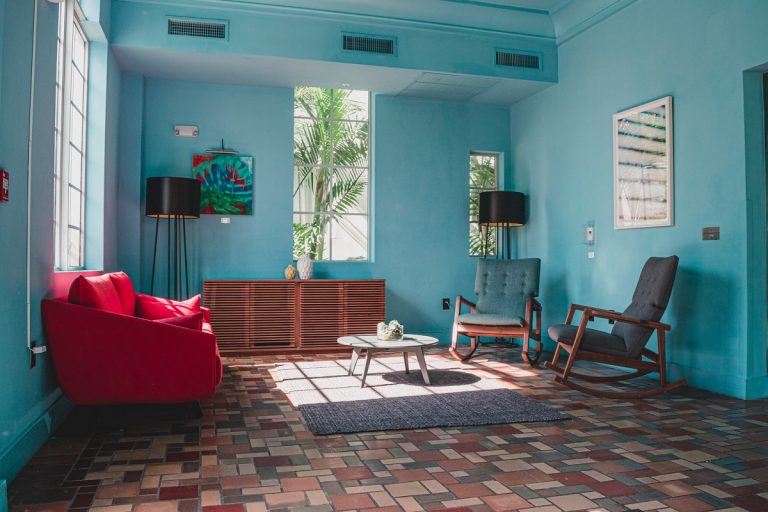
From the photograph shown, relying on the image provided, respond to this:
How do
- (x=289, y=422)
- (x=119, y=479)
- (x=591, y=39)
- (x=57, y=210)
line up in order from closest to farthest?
1. (x=119, y=479)
2. (x=289, y=422)
3. (x=57, y=210)
4. (x=591, y=39)

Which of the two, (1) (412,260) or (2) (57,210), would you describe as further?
(1) (412,260)

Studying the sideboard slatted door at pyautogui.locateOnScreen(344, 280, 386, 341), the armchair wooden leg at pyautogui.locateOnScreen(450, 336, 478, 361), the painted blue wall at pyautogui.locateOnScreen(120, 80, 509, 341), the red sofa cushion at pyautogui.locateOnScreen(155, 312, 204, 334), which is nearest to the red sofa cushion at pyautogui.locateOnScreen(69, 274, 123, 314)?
the red sofa cushion at pyautogui.locateOnScreen(155, 312, 204, 334)

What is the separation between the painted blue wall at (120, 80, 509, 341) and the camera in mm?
6570

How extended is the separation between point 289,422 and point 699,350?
315 cm

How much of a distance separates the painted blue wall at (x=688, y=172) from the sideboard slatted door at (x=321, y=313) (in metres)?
2.38

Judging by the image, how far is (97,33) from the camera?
5152 mm

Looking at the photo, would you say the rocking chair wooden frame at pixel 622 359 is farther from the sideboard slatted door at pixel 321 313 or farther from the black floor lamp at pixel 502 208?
the sideboard slatted door at pixel 321 313

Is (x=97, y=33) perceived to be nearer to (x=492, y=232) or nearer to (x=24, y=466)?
(x=24, y=466)

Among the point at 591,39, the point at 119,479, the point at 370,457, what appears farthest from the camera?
the point at 591,39

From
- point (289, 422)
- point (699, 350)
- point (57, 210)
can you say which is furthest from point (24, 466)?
point (699, 350)

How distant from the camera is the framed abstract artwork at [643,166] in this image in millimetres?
5016

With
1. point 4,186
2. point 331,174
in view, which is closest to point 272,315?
point 331,174

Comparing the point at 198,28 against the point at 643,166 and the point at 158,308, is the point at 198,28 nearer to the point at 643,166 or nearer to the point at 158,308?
the point at 158,308

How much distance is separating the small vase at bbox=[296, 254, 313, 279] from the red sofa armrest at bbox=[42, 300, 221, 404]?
10.2 ft
